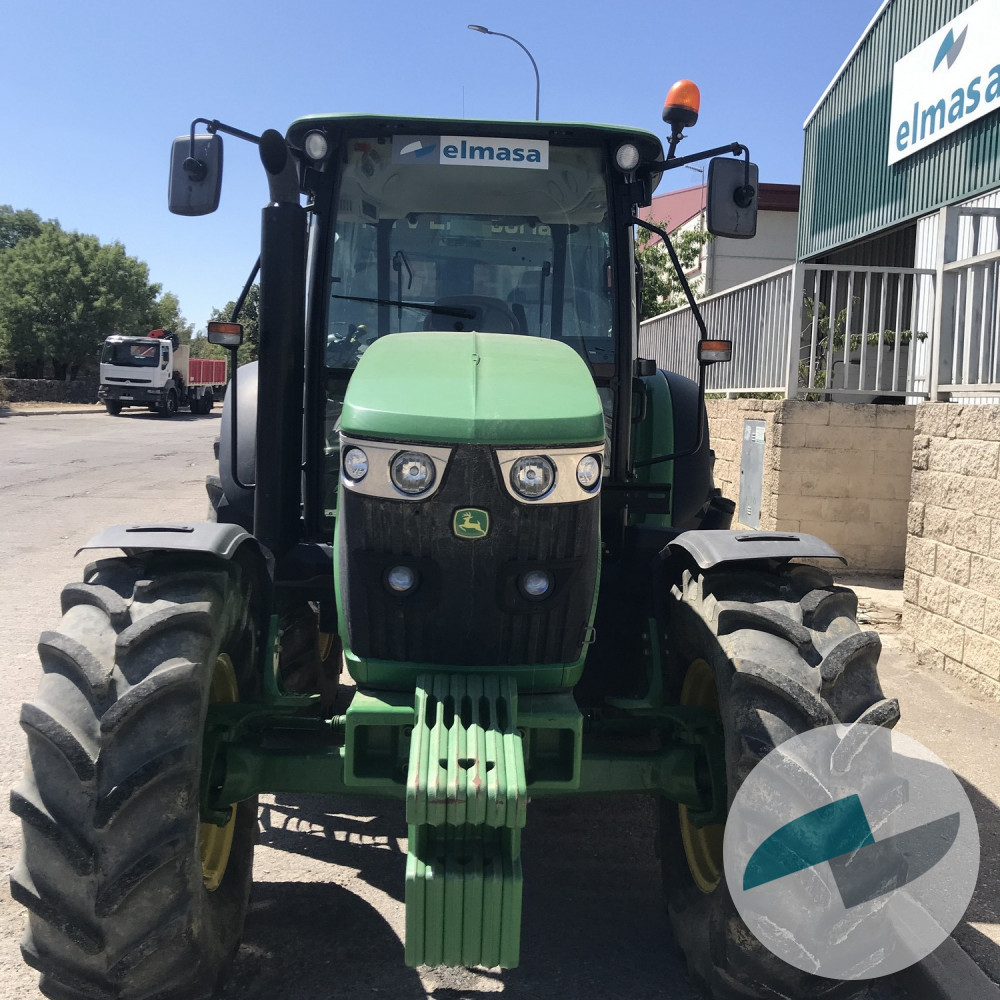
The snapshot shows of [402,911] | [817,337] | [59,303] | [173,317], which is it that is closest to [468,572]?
[402,911]

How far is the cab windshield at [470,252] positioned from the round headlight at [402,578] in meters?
1.49

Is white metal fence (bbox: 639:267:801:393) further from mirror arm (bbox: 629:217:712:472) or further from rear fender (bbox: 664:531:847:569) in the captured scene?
rear fender (bbox: 664:531:847:569)

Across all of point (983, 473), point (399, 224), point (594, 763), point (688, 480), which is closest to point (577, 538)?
point (594, 763)

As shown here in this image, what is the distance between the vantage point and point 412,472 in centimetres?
269

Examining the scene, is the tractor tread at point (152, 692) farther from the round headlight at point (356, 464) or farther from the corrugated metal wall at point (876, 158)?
the corrugated metal wall at point (876, 158)

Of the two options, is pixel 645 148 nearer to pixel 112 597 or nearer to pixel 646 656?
pixel 646 656

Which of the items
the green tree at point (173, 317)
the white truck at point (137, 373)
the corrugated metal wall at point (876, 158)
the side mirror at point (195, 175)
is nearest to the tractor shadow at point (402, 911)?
the side mirror at point (195, 175)

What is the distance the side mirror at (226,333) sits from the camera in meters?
4.11

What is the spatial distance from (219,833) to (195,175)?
7.80ft

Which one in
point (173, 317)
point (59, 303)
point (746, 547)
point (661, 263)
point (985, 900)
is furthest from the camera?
point (173, 317)

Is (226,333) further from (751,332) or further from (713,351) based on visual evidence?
(751,332)

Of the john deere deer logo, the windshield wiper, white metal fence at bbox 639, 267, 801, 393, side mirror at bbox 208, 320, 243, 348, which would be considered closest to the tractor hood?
the john deere deer logo

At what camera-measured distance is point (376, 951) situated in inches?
131

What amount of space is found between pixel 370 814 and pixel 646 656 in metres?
1.44
